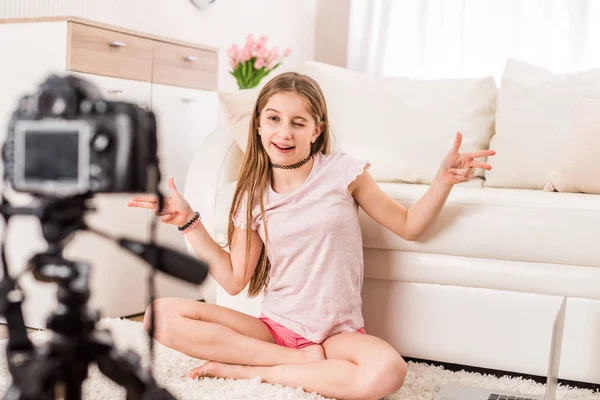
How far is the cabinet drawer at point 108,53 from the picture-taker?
6.93 ft

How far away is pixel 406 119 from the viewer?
89.4 inches

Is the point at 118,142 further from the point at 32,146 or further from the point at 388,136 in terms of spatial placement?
the point at 388,136

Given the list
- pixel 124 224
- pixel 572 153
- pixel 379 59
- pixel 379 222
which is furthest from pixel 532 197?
pixel 379 59

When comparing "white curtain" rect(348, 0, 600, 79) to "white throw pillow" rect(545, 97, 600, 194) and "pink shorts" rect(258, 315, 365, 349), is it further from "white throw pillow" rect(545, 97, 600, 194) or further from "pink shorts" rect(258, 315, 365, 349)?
"pink shorts" rect(258, 315, 365, 349)

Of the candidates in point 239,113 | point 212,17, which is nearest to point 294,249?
point 239,113

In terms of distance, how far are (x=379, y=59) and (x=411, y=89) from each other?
161 centimetres

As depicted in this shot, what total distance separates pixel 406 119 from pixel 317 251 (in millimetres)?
818

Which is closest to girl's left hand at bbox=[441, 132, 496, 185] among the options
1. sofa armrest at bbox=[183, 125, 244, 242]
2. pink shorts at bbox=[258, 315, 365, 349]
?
pink shorts at bbox=[258, 315, 365, 349]

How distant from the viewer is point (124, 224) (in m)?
2.30

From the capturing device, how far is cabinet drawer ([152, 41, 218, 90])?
247cm

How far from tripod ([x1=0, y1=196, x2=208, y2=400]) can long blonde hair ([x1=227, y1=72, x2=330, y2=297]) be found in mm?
1237

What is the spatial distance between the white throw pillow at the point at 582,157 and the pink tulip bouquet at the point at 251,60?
1418 mm

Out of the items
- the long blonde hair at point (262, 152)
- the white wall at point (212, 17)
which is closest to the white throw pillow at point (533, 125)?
the long blonde hair at point (262, 152)

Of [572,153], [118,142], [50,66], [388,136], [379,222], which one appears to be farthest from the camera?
[388,136]
